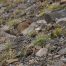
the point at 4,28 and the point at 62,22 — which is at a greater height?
the point at 62,22

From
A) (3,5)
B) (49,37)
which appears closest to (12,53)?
(49,37)

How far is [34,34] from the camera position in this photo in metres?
10.2

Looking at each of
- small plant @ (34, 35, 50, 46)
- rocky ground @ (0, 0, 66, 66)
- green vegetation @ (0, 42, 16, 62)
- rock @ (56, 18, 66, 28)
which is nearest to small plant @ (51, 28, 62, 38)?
rocky ground @ (0, 0, 66, 66)

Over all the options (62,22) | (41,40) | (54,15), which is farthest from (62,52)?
(54,15)

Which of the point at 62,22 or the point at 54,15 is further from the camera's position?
the point at 54,15

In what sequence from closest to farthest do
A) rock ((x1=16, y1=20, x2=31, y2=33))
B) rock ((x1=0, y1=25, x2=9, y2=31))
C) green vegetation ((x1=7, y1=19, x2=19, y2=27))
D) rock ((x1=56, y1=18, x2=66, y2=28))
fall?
rock ((x1=56, y1=18, x2=66, y2=28)) → rock ((x1=16, y1=20, x2=31, y2=33)) → rock ((x1=0, y1=25, x2=9, y2=31)) → green vegetation ((x1=7, y1=19, x2=19, y2=27))

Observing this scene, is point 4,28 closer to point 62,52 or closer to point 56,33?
point 56,33

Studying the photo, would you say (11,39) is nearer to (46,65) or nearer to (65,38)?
(65,38)

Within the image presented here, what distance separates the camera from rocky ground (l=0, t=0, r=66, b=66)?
8.58 metres

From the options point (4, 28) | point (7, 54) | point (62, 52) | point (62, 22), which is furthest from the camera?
point (4, 28)

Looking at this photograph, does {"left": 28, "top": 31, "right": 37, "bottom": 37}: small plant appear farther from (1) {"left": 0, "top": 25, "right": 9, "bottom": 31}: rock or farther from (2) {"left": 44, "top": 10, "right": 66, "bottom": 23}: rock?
(1) {"left": 0, "top": 25, "right": 9, "bottom": 31}: rock

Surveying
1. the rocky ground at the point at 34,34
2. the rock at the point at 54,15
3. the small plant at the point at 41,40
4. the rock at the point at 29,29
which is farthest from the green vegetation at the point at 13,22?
the small plant at the point at 41,40

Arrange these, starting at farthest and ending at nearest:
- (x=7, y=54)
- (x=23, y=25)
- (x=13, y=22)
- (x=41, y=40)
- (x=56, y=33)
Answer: (x=13, y=22) < (x=23, y=25) < (x=56, y=33) < (x=41, y=40) < (x=7, y=54)

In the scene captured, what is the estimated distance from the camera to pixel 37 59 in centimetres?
851
